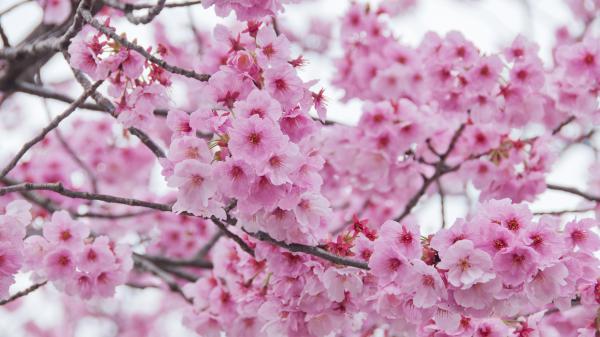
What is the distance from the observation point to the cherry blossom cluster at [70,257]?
9.15 ft

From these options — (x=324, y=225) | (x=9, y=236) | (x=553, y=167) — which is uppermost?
(x=553, y=167)

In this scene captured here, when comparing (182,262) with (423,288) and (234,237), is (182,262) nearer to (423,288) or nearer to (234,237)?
(234,237)

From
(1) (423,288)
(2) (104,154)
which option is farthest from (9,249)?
(2) (104,154)

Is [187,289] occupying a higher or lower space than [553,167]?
lower

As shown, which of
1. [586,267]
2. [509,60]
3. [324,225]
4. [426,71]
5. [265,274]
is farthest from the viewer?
[426,71]

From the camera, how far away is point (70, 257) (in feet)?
9.16

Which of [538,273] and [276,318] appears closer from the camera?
[538,273]

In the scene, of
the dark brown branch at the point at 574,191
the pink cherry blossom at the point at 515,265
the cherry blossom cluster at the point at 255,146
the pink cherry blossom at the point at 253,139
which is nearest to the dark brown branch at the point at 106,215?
the cherry blossom cluster at the point at 255,146

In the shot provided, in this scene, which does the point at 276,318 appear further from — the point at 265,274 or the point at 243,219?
the point at 243,219

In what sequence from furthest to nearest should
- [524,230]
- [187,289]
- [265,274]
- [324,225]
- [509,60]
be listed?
[509,60], [187,289], [265,274], [324,225], [524,230]

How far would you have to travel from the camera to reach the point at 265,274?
2938 mm

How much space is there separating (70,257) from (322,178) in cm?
117

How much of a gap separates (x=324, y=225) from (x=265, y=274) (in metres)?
0.48

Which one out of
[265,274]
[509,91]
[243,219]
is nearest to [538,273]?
[243,219]
